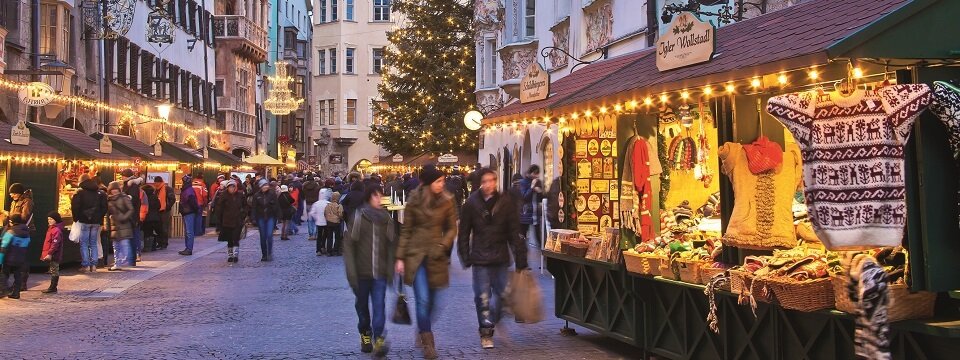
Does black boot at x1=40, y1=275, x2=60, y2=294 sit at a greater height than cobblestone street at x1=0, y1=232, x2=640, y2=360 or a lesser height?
greater

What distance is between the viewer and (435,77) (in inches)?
1839

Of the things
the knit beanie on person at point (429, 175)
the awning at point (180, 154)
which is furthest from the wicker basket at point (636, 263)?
the awning at point (180, 154)

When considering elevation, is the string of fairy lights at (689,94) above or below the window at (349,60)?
below

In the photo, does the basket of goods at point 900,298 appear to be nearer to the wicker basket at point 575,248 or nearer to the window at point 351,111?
the wicker basket at point 575,248

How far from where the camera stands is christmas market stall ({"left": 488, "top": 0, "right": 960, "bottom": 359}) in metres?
6.32

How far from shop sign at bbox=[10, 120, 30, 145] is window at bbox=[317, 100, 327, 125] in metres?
61.2

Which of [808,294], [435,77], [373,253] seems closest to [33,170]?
[373,253]

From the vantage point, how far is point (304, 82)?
7969 cm

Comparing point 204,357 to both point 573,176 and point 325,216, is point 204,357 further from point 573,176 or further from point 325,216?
point 325,216

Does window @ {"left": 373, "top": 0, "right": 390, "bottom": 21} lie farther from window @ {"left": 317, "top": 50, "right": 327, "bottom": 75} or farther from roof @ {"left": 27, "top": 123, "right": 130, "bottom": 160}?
roof @ {"left": 27, "top": 123, "right": 130, "bottom": 160}

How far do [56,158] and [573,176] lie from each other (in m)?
11.1

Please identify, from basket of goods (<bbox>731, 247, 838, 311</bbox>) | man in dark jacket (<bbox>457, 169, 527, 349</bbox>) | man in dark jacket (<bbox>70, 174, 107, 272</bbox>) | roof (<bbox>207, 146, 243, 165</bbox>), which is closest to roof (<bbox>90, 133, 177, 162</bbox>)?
roof (<bbox>207, 146, 243, 165</bbox>)

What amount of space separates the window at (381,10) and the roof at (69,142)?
56240mm

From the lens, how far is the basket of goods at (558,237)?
451 inches
